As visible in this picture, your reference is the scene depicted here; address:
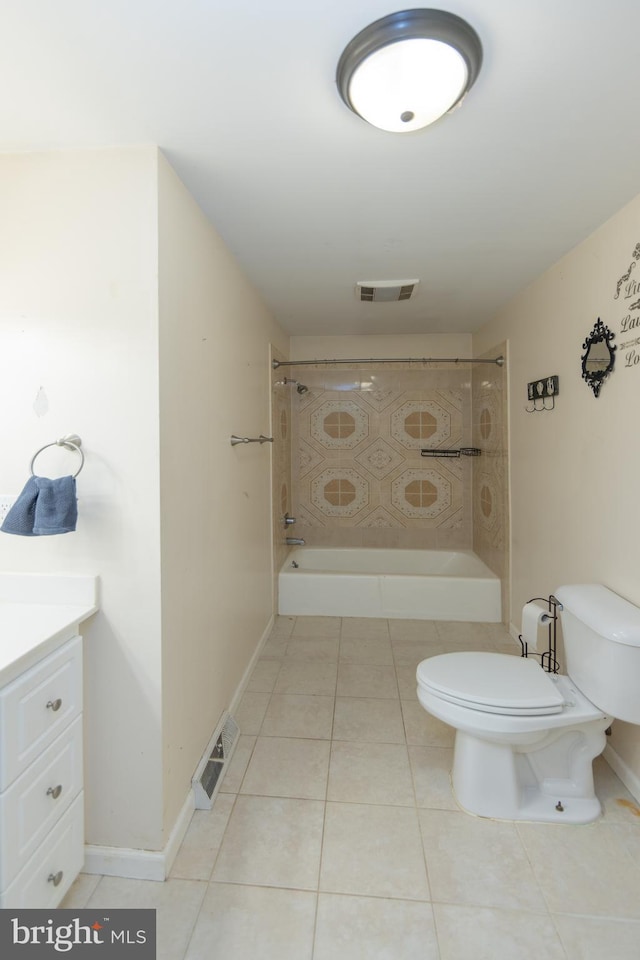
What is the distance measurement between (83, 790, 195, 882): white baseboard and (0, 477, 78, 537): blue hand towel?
39.2 inches

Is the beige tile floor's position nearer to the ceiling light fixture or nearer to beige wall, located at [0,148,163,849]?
beige wall, located at [0,148,163,849]

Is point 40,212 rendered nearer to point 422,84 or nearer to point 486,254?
point 422,84

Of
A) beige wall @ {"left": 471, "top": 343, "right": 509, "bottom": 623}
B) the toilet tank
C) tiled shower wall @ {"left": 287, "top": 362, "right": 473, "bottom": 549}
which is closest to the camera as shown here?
the toilet tank

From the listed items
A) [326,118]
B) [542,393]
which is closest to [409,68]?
[326,118]

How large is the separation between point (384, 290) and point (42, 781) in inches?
102

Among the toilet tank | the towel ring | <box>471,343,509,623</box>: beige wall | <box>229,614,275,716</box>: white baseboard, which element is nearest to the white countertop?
the towel ring

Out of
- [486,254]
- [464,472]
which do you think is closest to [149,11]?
[486,254]

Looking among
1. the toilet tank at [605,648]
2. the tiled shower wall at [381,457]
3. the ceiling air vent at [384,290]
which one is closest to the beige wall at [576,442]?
the toilet tank at [605,648]

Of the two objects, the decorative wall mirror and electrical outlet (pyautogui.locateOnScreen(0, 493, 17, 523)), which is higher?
the decorative wall mirror

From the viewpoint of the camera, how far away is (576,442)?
2074 mm

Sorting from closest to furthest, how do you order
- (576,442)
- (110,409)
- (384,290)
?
1. (110,409)
2. (576,442)
3. (384,290)

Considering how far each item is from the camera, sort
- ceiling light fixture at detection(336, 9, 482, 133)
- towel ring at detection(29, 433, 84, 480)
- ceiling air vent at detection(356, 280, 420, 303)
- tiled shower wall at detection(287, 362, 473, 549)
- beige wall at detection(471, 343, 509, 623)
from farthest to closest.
Result: tiled shower wall at detection(287, 362, 473, 549) → beige wall at detection(471, 343, 509, 623) → ceiling air vent at detection(356, 280, 420, 303) → towel ring at detection(29, 433, 84, 480) → ceiling light fixture at detection(336, 9, 482, 133)

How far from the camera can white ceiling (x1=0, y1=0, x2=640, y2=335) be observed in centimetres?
94

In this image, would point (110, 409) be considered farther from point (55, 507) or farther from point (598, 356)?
point (598, 356)
